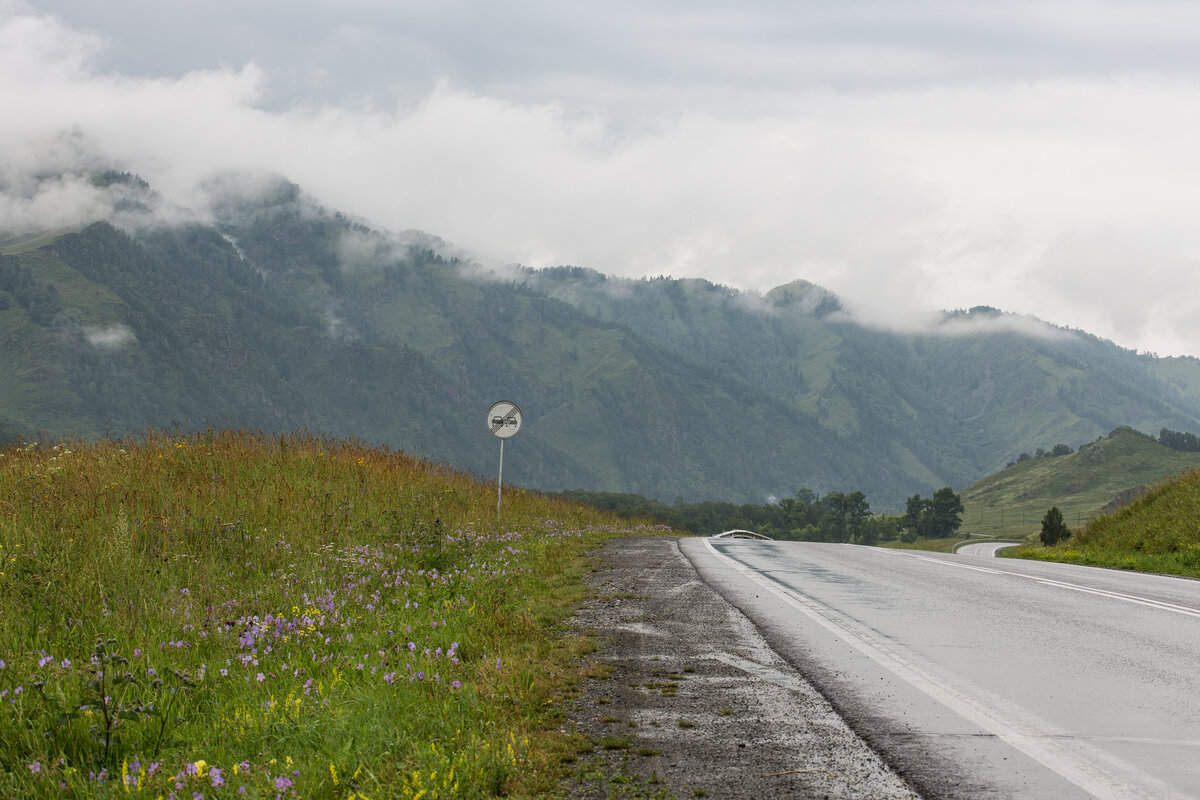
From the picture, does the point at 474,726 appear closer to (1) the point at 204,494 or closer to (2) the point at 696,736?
(2) the point at 696,736

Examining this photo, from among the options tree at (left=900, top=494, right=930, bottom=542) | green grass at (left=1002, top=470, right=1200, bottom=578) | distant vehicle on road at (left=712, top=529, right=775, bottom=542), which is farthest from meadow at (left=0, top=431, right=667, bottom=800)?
tree at (left=900, top=494, right=930, bottom=542)

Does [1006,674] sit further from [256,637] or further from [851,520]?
[851,520]

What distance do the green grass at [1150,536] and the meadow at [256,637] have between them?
12.4 metres

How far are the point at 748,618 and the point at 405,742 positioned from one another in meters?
4.85

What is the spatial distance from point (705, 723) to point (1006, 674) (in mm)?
2642

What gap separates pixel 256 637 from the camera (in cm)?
704

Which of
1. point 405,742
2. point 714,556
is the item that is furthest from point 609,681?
point 714,556

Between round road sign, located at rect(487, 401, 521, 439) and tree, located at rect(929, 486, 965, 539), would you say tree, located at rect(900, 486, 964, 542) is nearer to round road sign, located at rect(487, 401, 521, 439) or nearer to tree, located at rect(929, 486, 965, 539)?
tree, located at rect(929, 486, 965, 539)

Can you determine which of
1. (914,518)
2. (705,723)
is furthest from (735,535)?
(914,518)

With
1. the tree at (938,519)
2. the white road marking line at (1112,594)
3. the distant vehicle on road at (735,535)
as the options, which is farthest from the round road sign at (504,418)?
the tree at (938,519)

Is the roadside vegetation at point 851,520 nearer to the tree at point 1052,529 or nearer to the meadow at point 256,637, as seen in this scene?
the tree at point 1052,529

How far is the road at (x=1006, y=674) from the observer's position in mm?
4348

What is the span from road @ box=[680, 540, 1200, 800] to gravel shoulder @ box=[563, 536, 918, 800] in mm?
230

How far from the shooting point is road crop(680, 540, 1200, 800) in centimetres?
435
